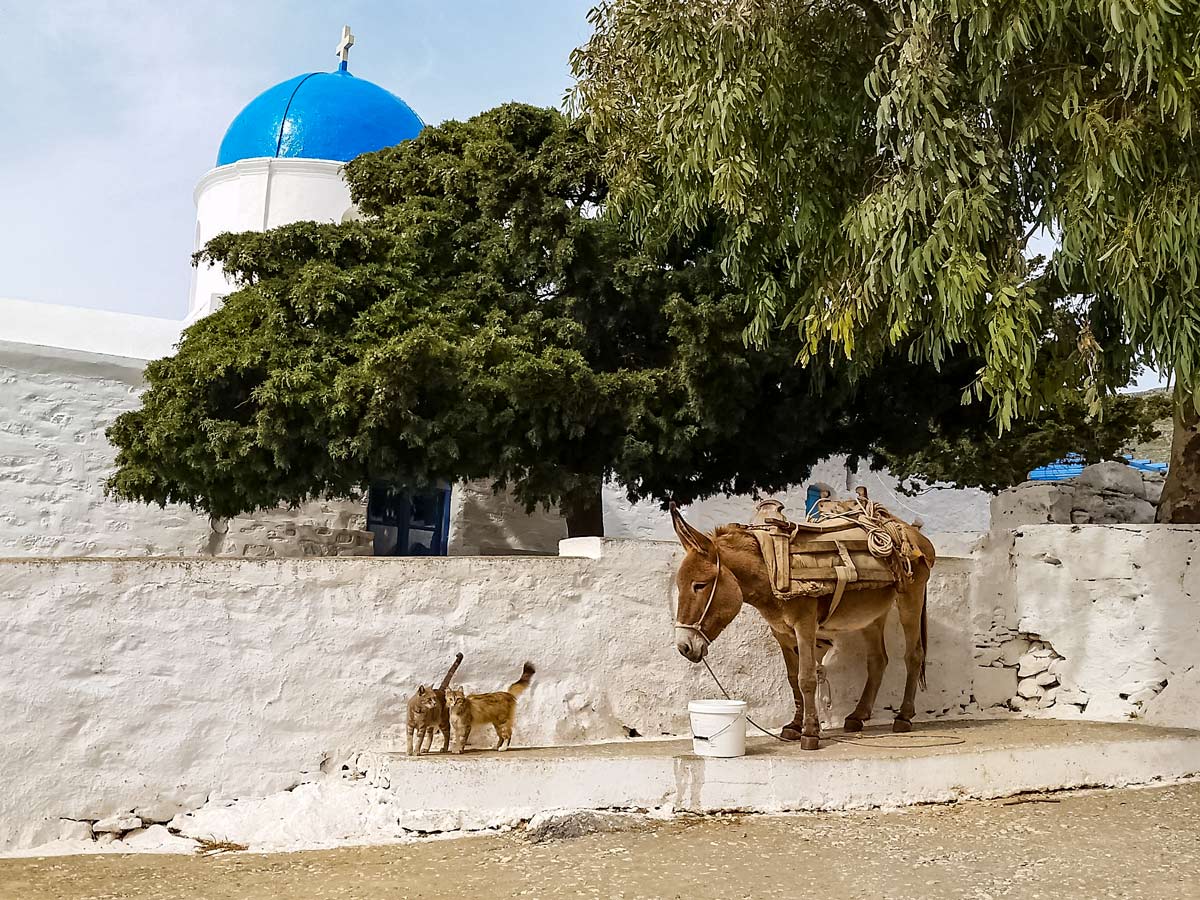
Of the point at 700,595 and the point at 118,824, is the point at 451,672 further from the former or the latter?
the point at 118,824

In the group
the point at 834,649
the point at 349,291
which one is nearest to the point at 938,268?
the point at 834,649

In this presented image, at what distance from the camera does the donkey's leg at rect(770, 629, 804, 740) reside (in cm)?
603

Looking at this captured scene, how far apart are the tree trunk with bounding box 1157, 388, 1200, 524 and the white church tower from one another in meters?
9.95

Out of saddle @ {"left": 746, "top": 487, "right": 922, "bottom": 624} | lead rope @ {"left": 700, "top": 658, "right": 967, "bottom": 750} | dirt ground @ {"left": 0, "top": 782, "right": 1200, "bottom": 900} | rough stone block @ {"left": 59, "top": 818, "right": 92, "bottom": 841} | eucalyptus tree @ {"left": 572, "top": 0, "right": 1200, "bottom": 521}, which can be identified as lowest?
rough stone block @ {"left": 59, "top": 818, "right": 92, "bottom": 841}

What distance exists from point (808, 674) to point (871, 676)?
0.97 meters

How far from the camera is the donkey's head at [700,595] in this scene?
5441 millimetres

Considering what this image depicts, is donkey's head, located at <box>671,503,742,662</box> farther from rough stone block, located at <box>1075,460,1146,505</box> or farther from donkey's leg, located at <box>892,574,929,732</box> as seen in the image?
rough stone block, located at <box>1075,460,1146,505</box>

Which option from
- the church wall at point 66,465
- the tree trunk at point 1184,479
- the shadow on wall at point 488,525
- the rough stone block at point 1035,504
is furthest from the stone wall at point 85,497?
the tree trunk at point 1184,479

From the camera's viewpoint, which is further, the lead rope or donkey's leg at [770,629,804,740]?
donkey's leg at [770,629,804,740]

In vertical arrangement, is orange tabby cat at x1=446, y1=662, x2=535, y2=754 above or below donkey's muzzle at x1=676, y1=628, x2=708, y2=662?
below

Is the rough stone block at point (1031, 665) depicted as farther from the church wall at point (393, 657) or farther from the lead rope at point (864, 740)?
the lead rope at point (864, 740)

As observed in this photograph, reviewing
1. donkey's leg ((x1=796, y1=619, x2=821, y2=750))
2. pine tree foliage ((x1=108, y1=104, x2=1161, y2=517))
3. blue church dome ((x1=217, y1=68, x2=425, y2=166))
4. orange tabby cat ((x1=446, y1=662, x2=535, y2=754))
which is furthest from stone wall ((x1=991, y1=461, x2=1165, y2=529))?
blue church dome ((x1=217, y1=68, x2=425, y2=166))

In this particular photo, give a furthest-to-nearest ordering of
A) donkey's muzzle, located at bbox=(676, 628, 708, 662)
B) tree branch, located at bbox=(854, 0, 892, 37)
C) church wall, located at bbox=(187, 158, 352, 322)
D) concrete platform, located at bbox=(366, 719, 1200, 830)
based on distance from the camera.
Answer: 1. church wall, located at bbox=(187, 158, 352, 322)
2. tree branch, located at bbox=(854, 0, 892, 37)
3. donkey's muzzle, located at bbox=(676, 628, 708, 662)
4. concrete platform, located at bbox=(366, 719, 1200, 830)

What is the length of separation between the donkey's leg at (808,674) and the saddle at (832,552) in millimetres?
154
